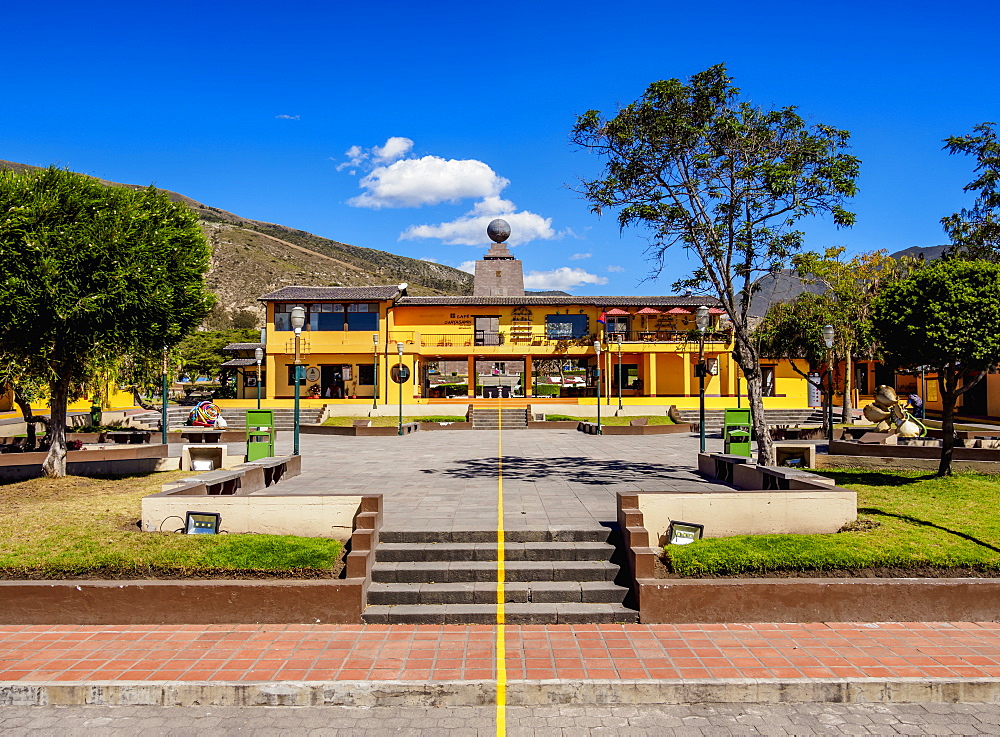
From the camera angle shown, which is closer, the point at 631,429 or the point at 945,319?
the point at 945,319

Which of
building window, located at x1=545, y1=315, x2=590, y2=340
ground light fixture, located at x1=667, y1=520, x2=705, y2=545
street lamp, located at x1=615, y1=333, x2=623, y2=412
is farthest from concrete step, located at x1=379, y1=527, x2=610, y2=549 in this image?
building window, located at x1=545, y1=315, x2=590, y2=340

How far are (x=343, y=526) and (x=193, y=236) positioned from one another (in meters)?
7.56

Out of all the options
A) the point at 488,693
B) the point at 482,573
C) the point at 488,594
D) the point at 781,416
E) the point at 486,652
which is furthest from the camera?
the point at 781,416

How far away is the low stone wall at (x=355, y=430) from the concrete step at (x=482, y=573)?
18.0 m

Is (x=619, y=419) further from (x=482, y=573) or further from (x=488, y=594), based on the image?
(x=488, y=594)

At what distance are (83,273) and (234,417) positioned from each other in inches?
864

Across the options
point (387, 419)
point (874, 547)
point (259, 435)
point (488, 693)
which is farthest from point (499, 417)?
point (488, 693)

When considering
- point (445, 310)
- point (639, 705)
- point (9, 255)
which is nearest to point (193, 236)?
point (9, 255)

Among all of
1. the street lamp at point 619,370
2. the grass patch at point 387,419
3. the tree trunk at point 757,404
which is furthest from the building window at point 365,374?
the tree trunk at point 757,404

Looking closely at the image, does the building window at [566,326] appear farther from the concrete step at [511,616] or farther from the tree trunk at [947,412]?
the concrete step at [511,616]

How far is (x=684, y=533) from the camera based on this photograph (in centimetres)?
740

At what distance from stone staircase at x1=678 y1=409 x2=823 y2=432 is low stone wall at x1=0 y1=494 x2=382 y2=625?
2506 centimetres

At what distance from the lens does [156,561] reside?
6.61 m

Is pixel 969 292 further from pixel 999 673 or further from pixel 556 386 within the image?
pixel 556 386
